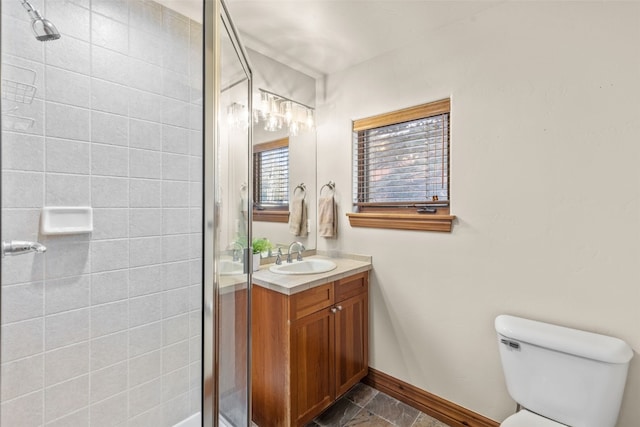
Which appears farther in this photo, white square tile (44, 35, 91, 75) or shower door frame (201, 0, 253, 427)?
white square tile (44, 35, 91, 75)

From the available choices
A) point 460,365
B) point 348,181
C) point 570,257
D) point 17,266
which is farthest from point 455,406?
point 17,266

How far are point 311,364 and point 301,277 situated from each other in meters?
0.46

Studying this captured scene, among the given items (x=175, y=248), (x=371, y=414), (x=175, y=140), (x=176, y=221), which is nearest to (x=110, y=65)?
(x=175, y=140)

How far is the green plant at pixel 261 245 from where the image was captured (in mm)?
2017

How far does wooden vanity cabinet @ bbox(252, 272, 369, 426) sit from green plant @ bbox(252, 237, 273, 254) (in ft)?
0.92

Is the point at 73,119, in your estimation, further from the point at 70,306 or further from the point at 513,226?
the point at 513,226

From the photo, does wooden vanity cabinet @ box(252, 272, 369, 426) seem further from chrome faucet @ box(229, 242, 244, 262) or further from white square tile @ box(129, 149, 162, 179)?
white square tile @ box(129, 149, 162, 179)

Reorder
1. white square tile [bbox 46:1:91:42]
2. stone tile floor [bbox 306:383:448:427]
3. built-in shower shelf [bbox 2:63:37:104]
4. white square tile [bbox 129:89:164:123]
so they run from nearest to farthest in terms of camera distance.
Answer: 1. built-in shower shelf [bbox 2:63:37:104]
2. white square tile [bbox 46:1:91:42]
3. white square tile [bbox 129:89:164:123]
4. stone tile floor [bbox 306:383:448:427]

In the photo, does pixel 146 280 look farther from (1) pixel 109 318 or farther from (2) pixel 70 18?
(2) pixel 70 18

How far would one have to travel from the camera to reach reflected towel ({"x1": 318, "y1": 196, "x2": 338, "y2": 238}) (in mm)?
2332

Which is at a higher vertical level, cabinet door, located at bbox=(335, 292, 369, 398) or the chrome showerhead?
the chrome showerhead

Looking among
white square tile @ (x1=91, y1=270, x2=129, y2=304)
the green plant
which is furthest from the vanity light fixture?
white square tile @ (x1=91, y1=270, x2=129, y2=304)

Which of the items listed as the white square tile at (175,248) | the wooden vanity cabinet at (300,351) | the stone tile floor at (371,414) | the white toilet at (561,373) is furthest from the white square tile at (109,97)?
the white toilet at (561,373)

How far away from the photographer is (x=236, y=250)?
1.36 meters
